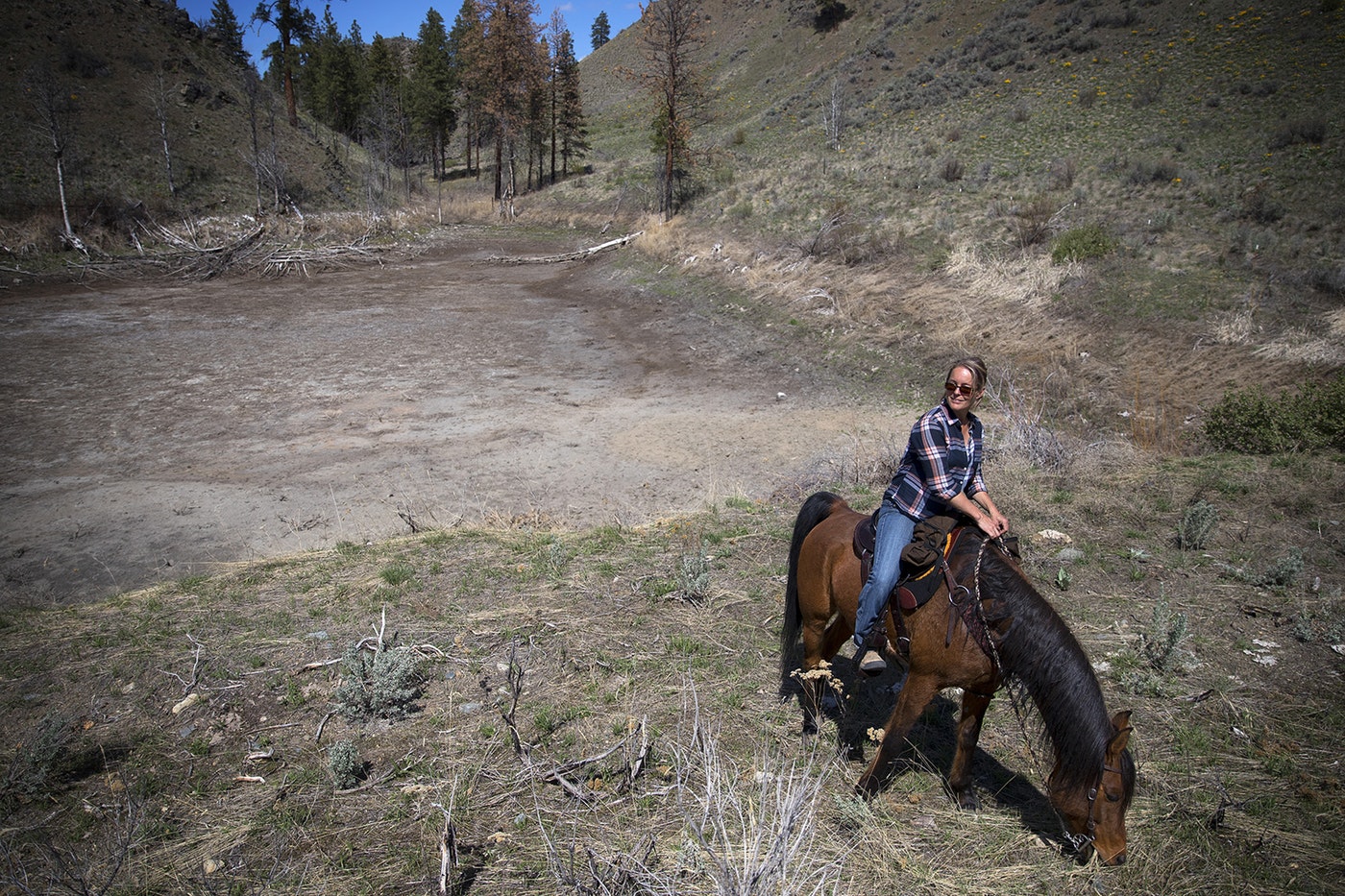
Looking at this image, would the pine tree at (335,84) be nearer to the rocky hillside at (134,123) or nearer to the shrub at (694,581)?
the rocky hillside at (134,123)

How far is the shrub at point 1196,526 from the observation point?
5965mm

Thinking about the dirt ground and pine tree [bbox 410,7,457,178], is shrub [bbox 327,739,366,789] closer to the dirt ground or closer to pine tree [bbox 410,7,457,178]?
the dirt ground

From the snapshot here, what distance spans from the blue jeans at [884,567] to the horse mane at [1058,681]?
441 millimetres

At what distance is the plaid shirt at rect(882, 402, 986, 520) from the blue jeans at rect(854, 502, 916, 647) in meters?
0.07

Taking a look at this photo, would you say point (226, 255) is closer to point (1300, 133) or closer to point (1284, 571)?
point (1284, 571)

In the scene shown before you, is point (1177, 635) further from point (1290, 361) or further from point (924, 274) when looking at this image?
point (924, 274)

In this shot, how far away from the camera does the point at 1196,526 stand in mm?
6004

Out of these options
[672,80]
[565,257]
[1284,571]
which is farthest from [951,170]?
[1284,571]

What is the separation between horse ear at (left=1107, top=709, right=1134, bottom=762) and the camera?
269 centimetres

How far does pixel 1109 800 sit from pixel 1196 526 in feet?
14.6

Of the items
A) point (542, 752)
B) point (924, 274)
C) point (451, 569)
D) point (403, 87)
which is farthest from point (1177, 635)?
point (403, 87)

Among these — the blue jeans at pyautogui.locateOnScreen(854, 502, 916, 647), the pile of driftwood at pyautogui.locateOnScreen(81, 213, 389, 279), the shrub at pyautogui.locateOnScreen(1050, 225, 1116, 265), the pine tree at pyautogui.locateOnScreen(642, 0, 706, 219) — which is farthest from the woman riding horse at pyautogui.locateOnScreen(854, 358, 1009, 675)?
the pine tree at pyautogui.locateOnScreen(642, 0, 706, 219)

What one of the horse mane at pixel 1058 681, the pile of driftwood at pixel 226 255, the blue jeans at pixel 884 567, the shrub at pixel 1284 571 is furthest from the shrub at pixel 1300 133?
the pile of driftwood at pixel 226 255

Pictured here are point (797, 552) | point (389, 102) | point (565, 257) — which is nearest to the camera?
point (797, 552)
